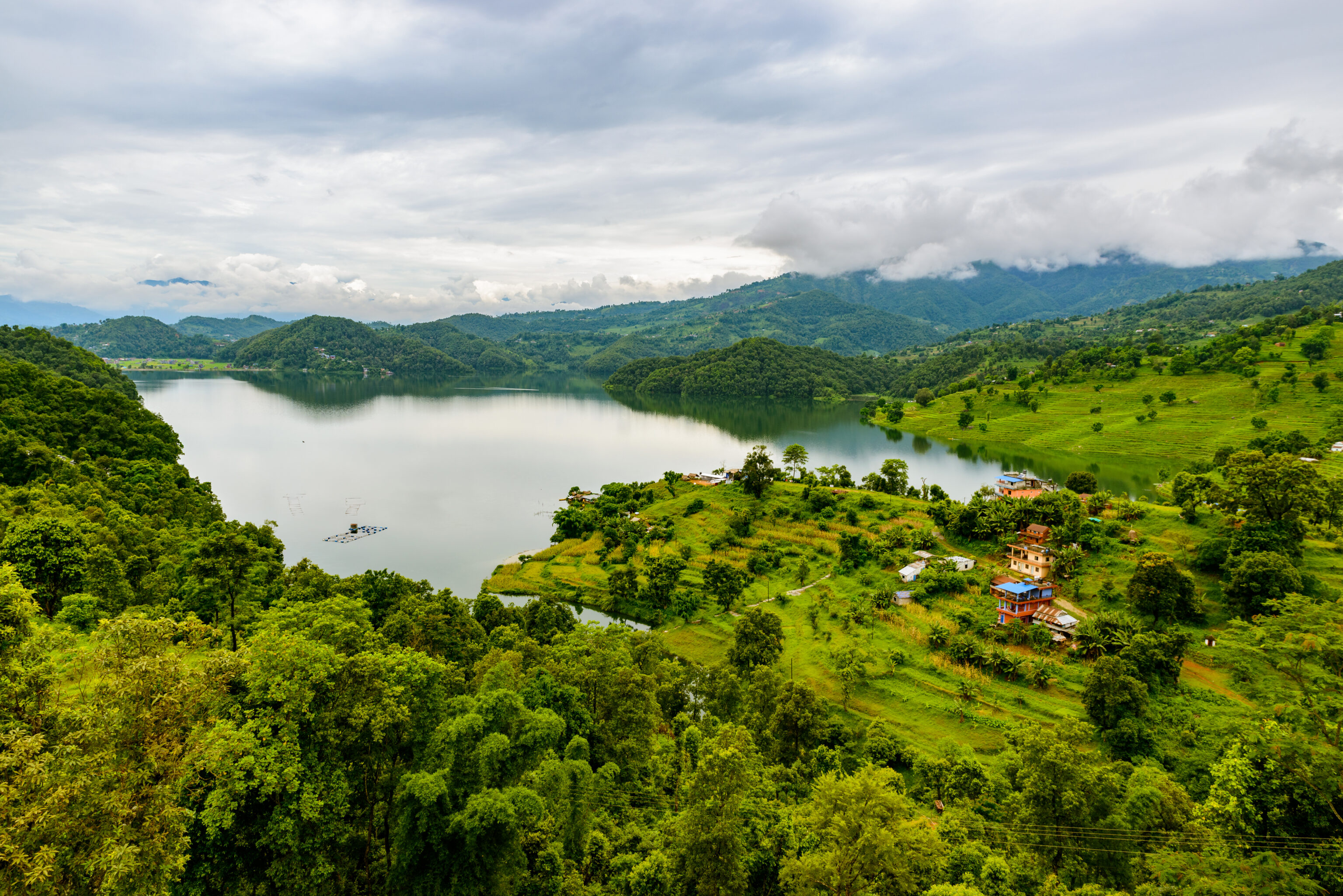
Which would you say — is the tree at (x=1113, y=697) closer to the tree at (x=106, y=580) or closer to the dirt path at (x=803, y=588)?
the dirt path at (x=803, y=588)

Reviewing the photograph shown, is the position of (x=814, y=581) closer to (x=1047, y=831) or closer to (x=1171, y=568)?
(x=1171, y=568)

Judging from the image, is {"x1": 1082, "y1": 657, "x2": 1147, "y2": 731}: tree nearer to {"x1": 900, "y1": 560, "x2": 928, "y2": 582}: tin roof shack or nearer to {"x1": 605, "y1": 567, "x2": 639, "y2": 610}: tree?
{"x1": 900, "y1": 560, "x2": 928, "y2": 582}: tin roof shack

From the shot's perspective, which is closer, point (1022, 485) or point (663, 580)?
point (663, 580)

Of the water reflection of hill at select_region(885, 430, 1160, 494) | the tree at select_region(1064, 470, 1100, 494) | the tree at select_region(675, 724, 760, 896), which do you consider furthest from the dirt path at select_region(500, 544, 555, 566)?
the water reflection of hill at select_region(885, 430, 1160, 494)

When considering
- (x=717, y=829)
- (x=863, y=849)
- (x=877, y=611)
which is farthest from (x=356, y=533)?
(x=863, y=849)

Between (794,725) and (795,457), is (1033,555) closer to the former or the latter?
(794,725)

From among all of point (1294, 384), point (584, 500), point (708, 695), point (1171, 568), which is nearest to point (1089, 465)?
point (1294, 384)
